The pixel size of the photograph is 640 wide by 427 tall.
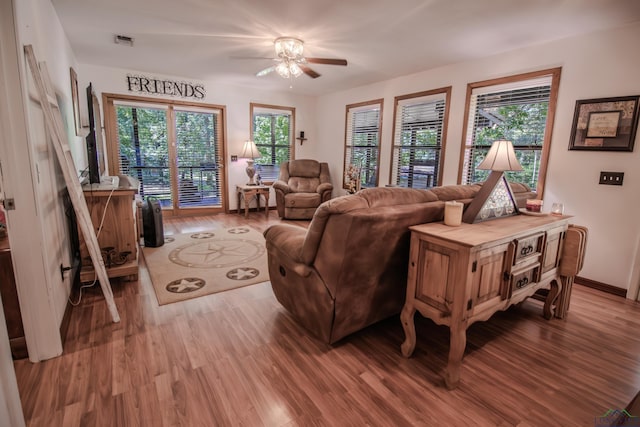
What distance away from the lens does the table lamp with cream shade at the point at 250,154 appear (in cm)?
590

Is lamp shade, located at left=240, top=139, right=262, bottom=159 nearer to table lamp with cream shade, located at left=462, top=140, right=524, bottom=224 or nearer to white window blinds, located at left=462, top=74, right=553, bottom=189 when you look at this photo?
white window blinds, located at left=462, top=74, right=553, bottom=189

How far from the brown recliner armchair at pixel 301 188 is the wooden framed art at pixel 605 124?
11.9ft

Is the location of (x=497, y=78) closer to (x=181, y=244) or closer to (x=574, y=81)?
(x=574, y=81)

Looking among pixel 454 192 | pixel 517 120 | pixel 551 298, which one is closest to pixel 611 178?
pixel 517 120

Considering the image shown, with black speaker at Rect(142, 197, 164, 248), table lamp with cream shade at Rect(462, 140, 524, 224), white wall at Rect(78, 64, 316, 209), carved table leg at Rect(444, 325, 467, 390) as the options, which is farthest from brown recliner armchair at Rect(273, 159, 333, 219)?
carved table leg at Rect(444, 325, 467, 390)

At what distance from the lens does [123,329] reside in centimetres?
221

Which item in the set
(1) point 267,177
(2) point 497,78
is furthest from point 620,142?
(1) point 267,177

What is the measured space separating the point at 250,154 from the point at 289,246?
4.16m

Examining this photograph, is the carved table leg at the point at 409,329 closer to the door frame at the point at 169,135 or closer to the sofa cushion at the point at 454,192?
the sofa cushion at the point at 454,192

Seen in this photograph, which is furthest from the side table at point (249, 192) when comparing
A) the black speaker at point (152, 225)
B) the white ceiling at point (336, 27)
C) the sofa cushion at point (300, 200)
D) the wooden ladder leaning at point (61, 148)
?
the wooden ladder leaning at point (61, 148)

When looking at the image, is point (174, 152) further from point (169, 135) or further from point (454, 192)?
point (454, 192)

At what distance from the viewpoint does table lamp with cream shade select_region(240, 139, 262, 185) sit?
5898 millimetres

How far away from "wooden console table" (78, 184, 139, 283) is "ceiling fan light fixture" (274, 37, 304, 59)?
2097 millimetres

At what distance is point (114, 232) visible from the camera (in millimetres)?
2867
